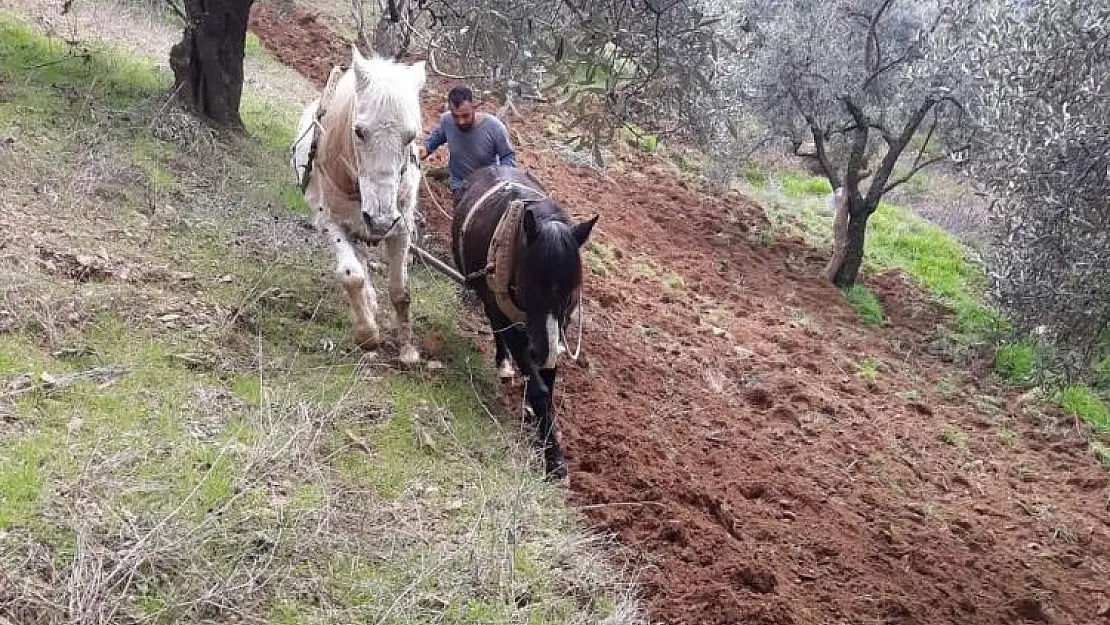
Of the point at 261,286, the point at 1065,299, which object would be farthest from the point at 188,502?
the point at 1065,299

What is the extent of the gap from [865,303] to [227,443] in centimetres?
982

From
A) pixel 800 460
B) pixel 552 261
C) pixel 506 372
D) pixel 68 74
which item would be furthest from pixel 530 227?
pixel 68 74

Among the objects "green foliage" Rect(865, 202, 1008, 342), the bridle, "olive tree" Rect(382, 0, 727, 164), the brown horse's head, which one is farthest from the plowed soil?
"olive tree" Rect(382, 0, 727, 164)

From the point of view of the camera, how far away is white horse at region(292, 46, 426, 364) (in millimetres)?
5152

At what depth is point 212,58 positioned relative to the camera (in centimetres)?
873

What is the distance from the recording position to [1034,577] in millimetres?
5762

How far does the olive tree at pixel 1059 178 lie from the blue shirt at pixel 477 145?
11.3 feet

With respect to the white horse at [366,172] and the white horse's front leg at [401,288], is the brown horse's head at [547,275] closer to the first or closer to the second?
the white horse at [366,172]

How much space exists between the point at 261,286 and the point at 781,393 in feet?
14.2

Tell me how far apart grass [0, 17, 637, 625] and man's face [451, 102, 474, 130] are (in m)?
1.35

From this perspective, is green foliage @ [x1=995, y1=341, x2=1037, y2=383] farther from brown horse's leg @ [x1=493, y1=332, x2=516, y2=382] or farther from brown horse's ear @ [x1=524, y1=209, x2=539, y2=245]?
brown horse's ear @ [x1=524, y1=209, x2=539, y2=245]

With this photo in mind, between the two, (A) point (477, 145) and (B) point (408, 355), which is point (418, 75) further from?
(B) point (408, 355)

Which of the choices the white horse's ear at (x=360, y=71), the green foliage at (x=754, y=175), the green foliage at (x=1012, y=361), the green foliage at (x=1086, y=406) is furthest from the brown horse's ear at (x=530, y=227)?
the green foliage at (x=754, y=175)

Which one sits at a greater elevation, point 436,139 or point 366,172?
point 366,172
